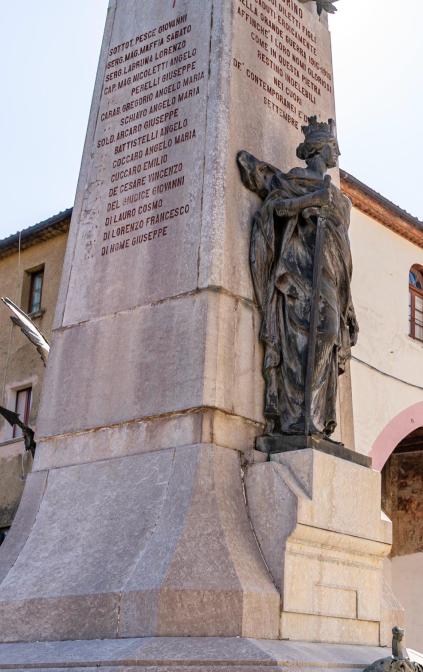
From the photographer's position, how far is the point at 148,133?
688cm

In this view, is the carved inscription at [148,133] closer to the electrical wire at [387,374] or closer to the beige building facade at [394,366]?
the beige building facade at [394,366]

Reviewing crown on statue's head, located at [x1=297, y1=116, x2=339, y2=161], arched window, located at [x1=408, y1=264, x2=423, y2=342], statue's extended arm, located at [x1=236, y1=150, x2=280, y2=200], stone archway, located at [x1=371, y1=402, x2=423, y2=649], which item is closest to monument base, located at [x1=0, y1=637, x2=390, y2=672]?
statue's extended arm, located at [x1=236, y1=150, x2=280, y2=200]

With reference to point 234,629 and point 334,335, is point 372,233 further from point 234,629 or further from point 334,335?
point 234,629

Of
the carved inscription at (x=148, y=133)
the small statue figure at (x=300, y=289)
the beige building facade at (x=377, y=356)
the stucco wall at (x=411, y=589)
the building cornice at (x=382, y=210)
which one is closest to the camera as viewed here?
the small statue figure at (x=300, y=289)

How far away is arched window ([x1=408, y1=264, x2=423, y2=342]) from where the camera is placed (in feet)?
59.1

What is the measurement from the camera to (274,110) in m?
6.94

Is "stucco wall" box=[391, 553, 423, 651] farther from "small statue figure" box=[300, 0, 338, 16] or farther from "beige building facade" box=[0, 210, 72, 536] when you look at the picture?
"small statue figure" box=[300, 0, 338, 16]

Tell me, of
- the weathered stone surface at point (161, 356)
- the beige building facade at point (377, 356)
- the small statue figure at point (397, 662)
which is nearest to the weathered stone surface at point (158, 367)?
the weathered stone surface at point (161, 356)

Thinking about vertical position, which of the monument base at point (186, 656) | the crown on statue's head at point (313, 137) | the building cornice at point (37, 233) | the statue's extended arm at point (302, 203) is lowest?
the monument base at point (186, 656)

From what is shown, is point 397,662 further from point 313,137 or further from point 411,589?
point 411,589

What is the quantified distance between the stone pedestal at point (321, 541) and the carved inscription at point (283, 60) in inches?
98.2

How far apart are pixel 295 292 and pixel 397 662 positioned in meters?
2.18

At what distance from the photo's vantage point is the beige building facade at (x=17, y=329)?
18.0 m

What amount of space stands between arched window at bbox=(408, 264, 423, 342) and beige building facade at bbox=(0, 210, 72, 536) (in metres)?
5.90
